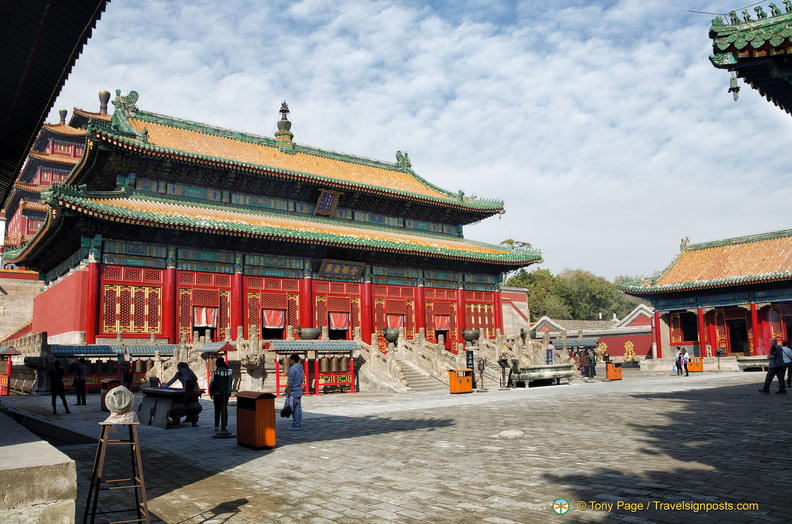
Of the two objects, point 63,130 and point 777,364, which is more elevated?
point 63,130

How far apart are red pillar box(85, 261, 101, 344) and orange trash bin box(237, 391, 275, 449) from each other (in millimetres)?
17583

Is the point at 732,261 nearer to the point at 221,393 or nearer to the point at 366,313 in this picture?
the point at 366,313

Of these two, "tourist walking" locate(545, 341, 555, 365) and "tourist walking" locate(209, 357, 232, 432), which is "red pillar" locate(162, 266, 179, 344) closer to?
"tourist walking" locate(209, 357, 232, 432)

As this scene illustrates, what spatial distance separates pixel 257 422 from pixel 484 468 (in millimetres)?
4175

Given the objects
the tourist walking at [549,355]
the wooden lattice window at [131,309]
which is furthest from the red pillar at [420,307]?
the wooden lattice window at [131,309]

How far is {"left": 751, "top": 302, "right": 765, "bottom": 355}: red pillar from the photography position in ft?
125

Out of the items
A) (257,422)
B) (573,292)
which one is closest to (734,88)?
(257,422)

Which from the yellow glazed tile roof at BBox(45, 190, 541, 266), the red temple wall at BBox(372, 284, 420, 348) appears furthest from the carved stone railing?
the red temple wall at BBox(372, 284, 420, 348)

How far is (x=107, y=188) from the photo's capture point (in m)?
30.5

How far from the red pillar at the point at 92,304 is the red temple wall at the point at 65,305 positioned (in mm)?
216

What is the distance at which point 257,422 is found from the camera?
10.1 metres

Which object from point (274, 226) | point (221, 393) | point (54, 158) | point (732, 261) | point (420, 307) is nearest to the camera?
point (221, 393)

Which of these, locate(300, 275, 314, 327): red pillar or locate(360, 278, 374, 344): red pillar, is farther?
locate(360, 278, 374, 344): red pillar

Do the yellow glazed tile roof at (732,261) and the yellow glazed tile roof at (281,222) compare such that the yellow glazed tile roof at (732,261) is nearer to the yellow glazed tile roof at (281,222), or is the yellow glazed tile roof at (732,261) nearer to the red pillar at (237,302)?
the yellow glazed tile roof at (281,222)
